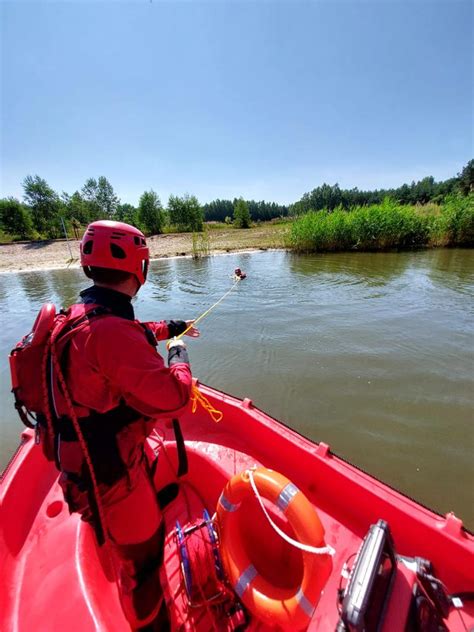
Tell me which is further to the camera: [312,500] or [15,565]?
[312,500]

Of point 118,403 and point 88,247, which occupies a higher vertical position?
point 88,247

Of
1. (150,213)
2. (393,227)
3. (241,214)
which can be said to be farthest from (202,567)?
(241,214)

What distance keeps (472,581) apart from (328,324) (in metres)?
5.99

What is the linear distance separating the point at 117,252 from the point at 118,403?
73 cm

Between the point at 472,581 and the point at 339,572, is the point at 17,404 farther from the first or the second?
the point at 472,581

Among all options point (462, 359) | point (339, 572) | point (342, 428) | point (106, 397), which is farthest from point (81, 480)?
point (462, 359)

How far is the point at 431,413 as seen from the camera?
406cm

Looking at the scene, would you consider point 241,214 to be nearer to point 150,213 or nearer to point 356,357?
point 150,213

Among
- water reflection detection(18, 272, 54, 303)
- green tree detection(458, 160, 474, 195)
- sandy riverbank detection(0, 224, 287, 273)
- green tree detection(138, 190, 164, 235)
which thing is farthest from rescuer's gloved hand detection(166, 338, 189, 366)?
green tree detection(458, 160, 474, 195)

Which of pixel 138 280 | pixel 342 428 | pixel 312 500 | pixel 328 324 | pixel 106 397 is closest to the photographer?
pixel 106 397

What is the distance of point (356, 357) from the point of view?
5.66 meters

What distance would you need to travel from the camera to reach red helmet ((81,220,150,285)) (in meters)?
1.38

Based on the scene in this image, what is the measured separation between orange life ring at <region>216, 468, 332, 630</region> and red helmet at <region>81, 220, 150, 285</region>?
1351 millimetres

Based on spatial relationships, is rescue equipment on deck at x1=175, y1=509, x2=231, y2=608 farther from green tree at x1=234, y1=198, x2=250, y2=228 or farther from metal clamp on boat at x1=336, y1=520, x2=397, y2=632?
green tree at x1=234, y1=198, x2=250, y2=228
